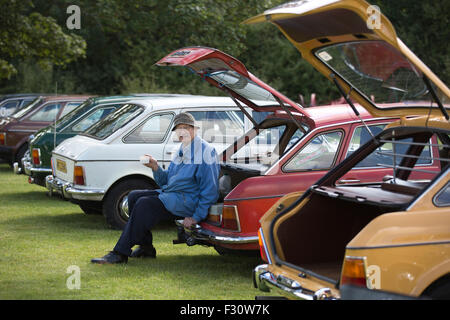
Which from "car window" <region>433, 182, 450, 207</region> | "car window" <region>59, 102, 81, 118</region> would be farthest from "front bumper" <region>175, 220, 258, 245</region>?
"car window" <region>59, 102, 81, 118</region>

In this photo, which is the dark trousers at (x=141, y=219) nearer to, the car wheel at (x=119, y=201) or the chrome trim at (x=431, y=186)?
the car wheel at (x=119, y=201)

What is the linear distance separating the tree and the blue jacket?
53.1 feet

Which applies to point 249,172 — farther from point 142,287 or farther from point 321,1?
point 321,1

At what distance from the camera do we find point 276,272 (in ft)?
17.7

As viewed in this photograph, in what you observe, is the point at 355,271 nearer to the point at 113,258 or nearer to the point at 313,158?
the point at 313,158

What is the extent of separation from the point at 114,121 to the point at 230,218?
4.13m

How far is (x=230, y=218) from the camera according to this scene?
23.1 feet

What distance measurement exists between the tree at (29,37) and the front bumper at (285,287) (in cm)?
1863

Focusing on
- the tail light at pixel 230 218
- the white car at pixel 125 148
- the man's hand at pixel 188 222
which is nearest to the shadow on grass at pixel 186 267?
the man's hand at pixel 188 222

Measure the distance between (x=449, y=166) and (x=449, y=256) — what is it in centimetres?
68

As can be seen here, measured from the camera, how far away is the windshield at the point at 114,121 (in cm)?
1038

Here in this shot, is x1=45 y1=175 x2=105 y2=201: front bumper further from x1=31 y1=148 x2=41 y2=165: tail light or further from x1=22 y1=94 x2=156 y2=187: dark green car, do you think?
x1=31 y1=148 x2=41 y2=165: tail light

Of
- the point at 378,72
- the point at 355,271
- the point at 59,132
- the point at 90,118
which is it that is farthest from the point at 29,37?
the point at 355,271

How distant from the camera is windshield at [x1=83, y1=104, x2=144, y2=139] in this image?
10375 millimetres
